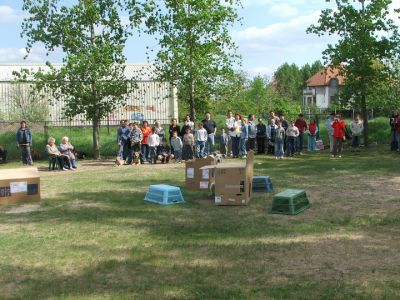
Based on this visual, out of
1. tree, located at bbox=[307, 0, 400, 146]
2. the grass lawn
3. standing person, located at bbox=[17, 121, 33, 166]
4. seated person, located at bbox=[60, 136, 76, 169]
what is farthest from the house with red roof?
the grass lawn

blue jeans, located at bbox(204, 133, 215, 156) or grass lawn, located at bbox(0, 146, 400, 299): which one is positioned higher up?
blue jeans, located at bbox(204, 133, 215, 156)

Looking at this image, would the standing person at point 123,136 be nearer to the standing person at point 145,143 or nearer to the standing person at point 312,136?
the standing person at point 145,143

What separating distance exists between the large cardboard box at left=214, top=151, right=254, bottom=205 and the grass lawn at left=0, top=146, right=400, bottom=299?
26cm

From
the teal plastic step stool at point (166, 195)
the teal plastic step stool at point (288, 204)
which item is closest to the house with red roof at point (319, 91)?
the teal plastic step stool at point (166, 195)

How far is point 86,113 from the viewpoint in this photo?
21906mm

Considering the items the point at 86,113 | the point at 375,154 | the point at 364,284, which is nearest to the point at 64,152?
the point at 86,113

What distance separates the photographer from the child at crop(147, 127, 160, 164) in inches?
762

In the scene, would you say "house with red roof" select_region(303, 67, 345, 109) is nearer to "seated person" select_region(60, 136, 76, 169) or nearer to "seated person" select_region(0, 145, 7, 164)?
"seated person" select_region(0, 145, 7, 164)

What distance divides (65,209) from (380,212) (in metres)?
6.12

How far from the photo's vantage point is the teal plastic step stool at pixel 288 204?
9.22 meters

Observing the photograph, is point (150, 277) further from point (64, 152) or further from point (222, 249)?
point (64, 152)

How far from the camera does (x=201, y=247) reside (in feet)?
23.5

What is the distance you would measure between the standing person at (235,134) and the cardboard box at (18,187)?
10.0 metres

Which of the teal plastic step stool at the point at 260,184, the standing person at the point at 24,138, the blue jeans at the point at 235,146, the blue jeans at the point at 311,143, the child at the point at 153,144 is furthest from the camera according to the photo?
the blue jeans at the point at 311,143
